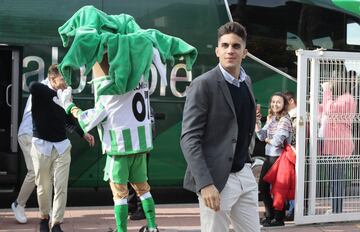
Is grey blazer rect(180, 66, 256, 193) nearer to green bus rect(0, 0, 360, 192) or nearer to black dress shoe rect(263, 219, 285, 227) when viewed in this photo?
black dress shoe rect(263, 219, 285, 227)

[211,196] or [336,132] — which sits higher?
[336,132]

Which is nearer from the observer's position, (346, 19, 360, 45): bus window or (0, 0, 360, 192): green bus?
(0, 0, 360, 192): green bus

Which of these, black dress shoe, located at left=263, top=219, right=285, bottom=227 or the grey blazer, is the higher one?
the grey blazer

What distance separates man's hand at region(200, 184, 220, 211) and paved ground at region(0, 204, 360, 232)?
9.57ft

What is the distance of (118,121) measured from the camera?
482 centimetres

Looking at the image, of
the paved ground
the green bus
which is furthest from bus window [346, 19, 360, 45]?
the paved ground

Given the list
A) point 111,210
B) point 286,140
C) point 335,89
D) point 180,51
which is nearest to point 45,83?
point 180,51

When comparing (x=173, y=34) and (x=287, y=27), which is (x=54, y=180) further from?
(x=287, y=27)

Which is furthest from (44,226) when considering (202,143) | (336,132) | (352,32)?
(352,32)

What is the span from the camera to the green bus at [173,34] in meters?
7.07

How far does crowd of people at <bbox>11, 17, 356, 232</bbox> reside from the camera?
11.0 feet

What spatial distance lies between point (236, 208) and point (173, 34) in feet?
14.2

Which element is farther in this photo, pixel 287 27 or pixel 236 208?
pixel 287 27

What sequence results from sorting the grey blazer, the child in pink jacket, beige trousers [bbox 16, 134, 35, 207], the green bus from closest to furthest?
the grey blazer < the child in pink jacket < beige trousers [bbox 16, 134, 35, 207] < the green bus
